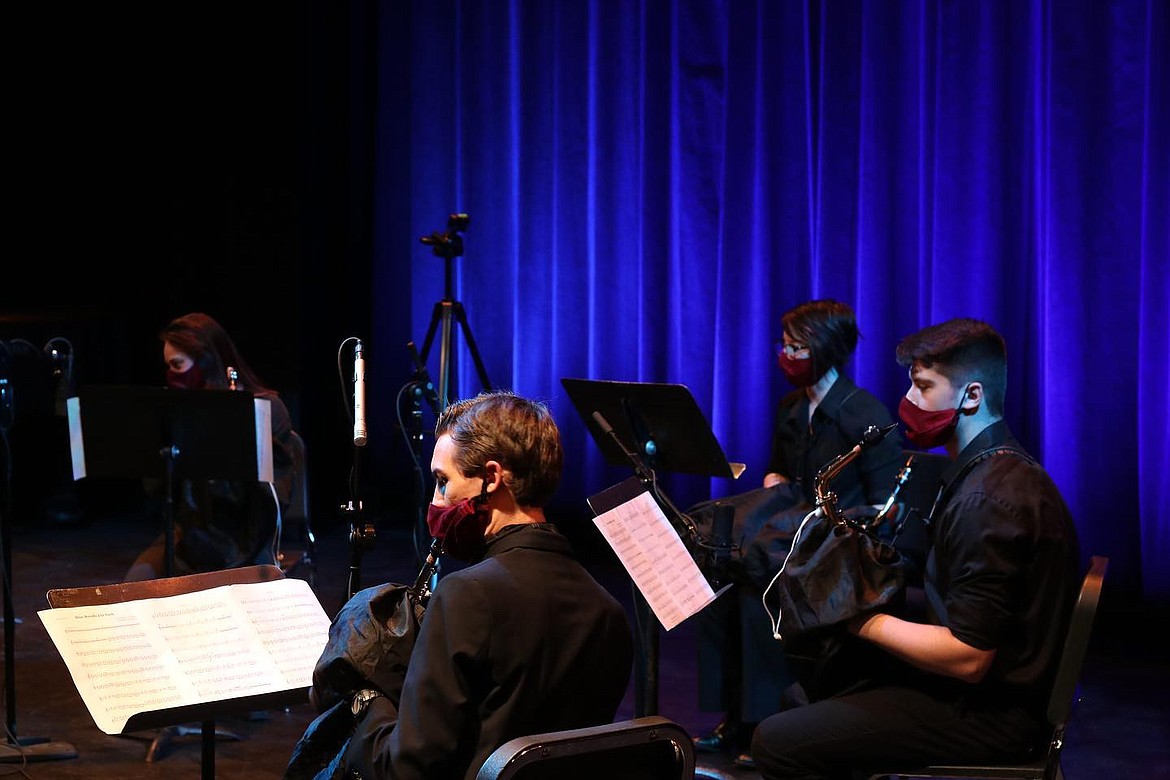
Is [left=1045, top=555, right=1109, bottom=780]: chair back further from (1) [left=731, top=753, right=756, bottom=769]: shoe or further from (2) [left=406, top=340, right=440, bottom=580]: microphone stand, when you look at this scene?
(2) [left=406, top=340, right=440, bottom=580]: microphone stand

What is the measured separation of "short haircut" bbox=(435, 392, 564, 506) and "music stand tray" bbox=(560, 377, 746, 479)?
1.40 m

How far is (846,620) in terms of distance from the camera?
2621 mm

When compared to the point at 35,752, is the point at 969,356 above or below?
above

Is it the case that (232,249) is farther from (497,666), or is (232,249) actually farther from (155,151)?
(497,666)

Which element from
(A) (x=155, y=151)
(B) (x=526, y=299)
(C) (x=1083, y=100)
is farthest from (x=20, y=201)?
(C) (x=1083, y=100)

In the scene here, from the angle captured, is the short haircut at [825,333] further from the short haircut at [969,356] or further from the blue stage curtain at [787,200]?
the blue stage curtain at [787,200]

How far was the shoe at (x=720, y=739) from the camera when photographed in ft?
13.2

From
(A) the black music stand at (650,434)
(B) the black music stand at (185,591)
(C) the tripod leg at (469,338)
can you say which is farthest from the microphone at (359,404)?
(C) the tripod leg at (469,338)

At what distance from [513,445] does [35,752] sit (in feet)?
8.58

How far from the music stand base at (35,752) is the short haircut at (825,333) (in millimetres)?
2637

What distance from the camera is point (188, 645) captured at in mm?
2396

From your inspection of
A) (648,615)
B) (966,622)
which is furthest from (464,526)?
(648,615)

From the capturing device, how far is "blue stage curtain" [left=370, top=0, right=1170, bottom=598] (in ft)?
17.3

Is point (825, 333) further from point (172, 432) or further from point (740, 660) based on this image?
point (172, 432)
